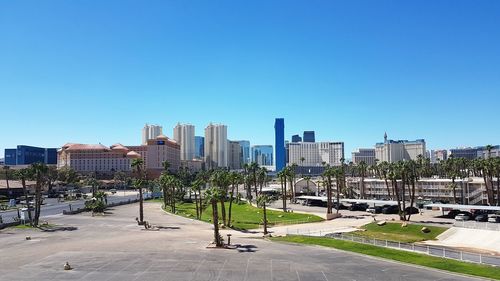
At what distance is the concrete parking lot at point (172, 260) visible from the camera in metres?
39.0

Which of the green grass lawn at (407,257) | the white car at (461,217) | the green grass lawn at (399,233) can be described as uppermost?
the green grass lawn at (407,257)

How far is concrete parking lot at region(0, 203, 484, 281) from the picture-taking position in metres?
39.0

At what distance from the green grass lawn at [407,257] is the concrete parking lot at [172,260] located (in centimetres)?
196

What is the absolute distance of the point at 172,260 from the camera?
150 feet

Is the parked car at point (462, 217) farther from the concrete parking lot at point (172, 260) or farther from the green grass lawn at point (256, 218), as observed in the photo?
the concrete parking lot at point (172, 260)

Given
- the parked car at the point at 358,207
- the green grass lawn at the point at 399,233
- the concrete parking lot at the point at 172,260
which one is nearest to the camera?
the concrete parking lot at the point at 172,260

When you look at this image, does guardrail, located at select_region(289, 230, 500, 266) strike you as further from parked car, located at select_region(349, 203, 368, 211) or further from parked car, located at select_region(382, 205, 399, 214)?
parked car, located at select_region(349, 203, 368, 211)

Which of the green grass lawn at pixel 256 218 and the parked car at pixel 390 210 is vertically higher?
the parked car at pixel 390 210

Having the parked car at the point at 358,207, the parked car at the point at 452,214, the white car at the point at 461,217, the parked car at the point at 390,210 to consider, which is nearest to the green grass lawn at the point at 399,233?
the white car at the point at 461,217

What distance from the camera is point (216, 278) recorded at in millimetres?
38062

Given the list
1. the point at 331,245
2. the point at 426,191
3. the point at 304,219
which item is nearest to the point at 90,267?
the point at 331,245

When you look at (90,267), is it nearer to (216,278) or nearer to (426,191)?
(216,278)

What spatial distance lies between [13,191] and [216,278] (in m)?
141

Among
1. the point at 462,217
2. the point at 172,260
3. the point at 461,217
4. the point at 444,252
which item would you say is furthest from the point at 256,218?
the point at 444,252
